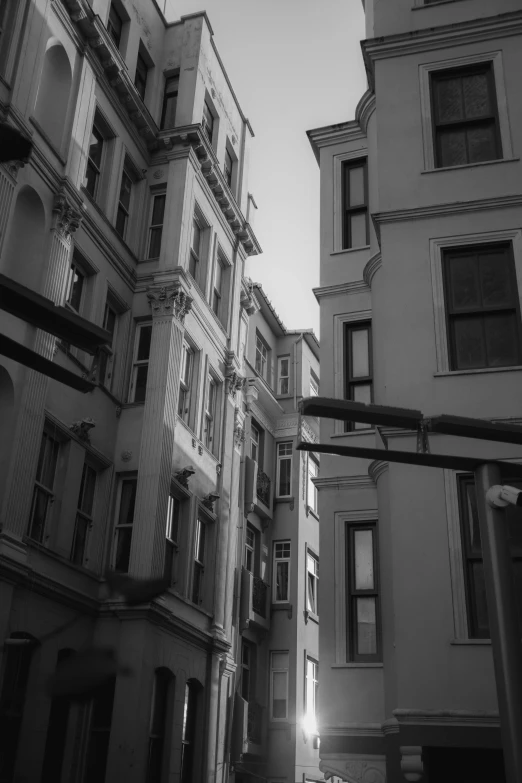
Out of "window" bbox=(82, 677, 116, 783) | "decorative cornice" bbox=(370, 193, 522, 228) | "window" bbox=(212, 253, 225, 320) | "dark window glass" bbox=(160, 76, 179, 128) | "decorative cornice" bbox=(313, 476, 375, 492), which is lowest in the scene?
"window" bbox=(82, 677, 116, 783)

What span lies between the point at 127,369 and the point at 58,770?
10430mm

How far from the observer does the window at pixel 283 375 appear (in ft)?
123

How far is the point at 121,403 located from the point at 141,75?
11277 mm

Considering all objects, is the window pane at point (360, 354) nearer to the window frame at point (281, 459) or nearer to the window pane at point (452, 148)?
the window pane at point (452, 148)

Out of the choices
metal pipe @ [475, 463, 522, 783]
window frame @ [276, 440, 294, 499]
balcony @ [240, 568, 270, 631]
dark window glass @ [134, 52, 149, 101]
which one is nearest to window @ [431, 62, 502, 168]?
metal pipe @ [475, 463, 522, 783]

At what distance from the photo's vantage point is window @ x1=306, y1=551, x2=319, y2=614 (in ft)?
112

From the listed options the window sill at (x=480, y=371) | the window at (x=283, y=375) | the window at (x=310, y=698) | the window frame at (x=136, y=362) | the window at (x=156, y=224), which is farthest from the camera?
the window at (x=283, y=375)

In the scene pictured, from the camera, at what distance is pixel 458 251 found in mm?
13445

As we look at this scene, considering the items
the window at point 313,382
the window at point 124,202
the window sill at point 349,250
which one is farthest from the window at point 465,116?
the window at point 313,382

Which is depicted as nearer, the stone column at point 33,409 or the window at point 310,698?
the stone column at point 33,409

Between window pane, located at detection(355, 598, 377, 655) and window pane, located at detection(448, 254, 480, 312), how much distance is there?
5568 millimetres

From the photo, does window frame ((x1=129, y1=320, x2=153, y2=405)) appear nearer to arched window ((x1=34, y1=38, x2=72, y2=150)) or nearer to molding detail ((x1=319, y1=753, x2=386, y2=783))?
arched window ((x1=34, y1=38, x2=72, y2=150))

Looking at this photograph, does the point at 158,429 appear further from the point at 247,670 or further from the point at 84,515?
the point at 247,670

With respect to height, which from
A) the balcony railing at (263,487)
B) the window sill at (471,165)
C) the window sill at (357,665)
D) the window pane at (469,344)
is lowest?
the window sill at (357,665)
